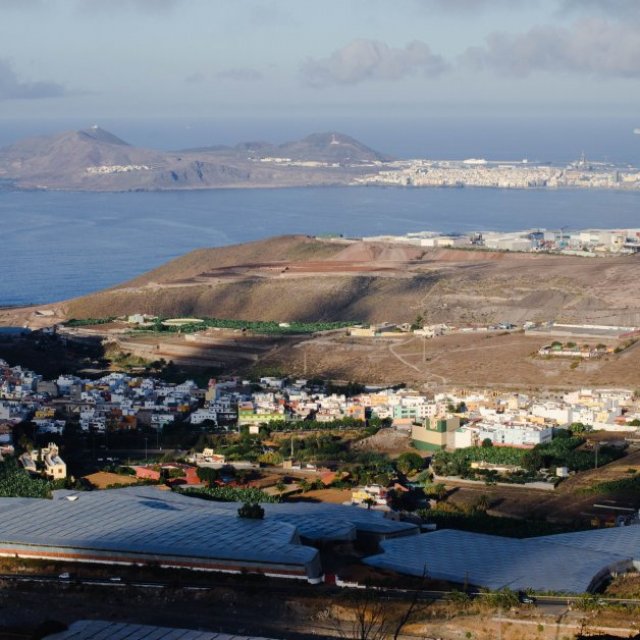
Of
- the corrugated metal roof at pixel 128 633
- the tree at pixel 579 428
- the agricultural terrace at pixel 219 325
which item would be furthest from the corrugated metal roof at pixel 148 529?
the agricultural terrace at pixel 219 325

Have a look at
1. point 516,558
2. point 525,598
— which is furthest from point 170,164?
point 525,598

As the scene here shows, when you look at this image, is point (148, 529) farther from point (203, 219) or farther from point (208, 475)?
point (203, 219)

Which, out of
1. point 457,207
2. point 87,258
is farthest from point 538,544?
point 457,207

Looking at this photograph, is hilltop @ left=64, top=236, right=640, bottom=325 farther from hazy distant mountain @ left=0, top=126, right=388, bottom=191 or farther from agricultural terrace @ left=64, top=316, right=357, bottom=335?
hazy distant mountain @ left=0, top=126, right=388, bottom=191

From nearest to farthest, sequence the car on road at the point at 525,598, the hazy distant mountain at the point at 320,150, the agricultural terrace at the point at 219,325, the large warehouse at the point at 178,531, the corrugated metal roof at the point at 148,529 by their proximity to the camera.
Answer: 1. the car on road at the point at 525,598
2. the large warehouse at the point at 178,531
3. the corrugated metal roof at the point at 148,529
4. the agricultural terrace at the point at 219,325
5. the hazy distant mountain at the point at 320,150

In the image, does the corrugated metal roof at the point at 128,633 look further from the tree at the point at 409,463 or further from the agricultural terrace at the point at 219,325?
the agricultural terrace at the point at 219,325

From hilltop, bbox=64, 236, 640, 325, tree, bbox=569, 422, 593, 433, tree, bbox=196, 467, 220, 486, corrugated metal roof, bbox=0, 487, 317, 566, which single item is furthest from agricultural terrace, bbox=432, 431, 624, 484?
hilltop, bbox=64, 236, 640, 325
